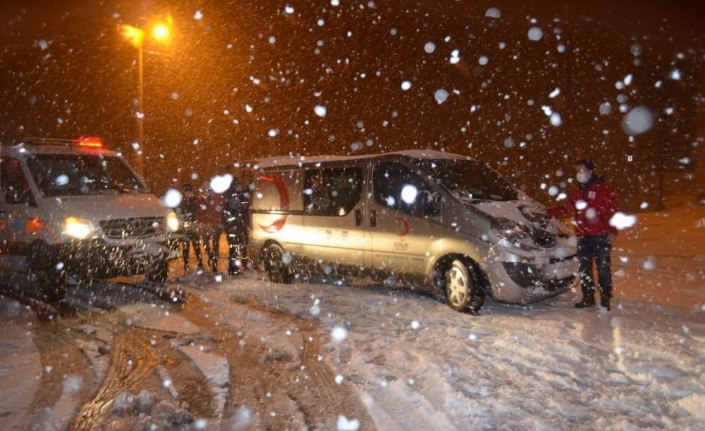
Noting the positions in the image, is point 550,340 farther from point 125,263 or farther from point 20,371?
point 125,263

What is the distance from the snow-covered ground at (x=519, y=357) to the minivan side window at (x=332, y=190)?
1.23m

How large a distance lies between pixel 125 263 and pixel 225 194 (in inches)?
97.9

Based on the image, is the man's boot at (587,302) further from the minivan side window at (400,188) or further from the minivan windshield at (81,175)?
the minivan windshield at (81,175)

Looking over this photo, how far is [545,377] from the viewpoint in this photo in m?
4.24

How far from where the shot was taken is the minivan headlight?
5855mm

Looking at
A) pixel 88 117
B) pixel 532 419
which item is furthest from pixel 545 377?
pixel 88 117

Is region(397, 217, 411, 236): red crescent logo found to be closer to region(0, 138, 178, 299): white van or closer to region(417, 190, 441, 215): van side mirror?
region(417, 190, 441, 215): van side mirror

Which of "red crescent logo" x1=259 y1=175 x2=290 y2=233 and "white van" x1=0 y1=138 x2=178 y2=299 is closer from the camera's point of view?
"white van" x1=0 y1=138 x2=178 y2=299

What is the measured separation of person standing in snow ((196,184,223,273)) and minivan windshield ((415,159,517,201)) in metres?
4.53

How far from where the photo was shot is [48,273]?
7113 millimetres

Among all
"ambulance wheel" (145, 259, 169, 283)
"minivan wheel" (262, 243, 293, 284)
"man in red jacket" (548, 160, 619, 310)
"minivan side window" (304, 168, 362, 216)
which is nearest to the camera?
"man in red jacket" (548, 160, 619, 310)

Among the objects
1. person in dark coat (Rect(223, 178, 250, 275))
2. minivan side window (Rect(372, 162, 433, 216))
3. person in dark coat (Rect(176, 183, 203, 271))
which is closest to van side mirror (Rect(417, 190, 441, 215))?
minivan side window (Rect(372, 162, 433, 216))

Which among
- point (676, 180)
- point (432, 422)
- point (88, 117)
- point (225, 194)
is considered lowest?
point (432, 422)

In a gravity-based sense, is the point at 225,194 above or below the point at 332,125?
below
